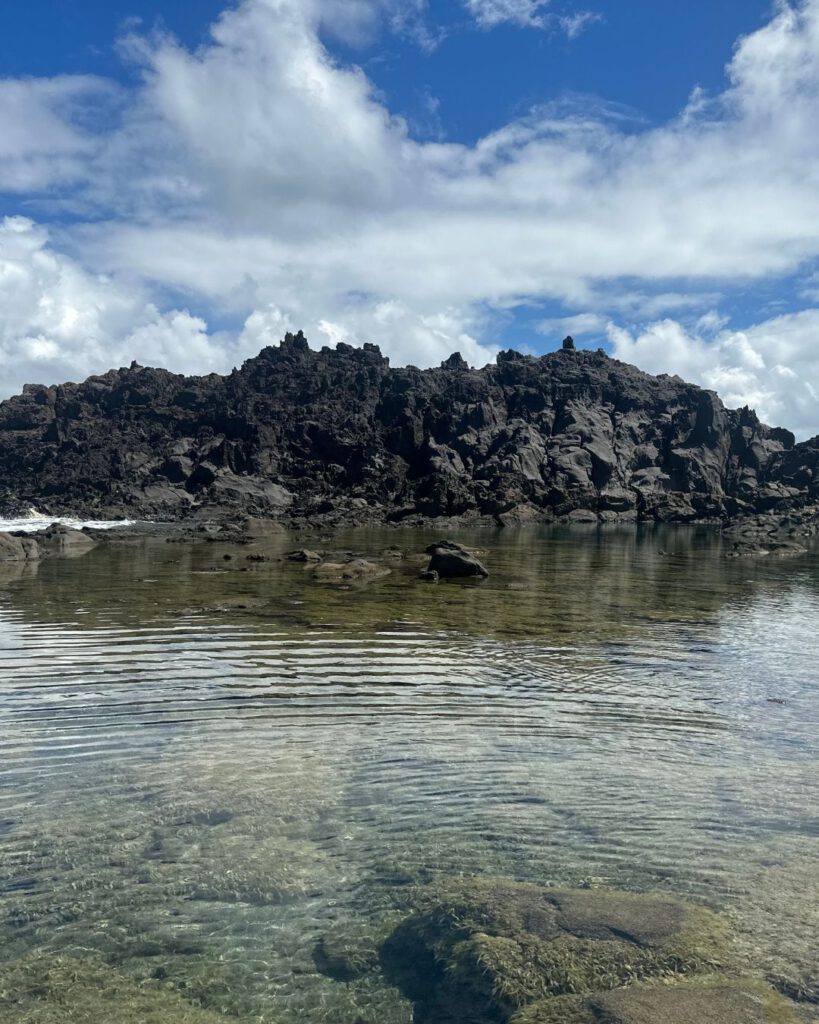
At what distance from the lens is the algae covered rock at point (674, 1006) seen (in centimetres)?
541

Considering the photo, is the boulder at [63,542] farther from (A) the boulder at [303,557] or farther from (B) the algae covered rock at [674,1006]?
(B) the algae covered rock at [674,1006]

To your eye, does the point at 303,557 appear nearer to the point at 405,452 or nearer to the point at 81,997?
the point at 81,997

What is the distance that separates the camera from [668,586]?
119 feet

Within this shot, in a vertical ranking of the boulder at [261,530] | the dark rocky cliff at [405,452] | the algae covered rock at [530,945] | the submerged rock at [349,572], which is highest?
the dark rocky cliff at [405,452]

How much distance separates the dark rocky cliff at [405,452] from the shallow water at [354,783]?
308ft

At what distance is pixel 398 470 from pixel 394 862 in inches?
5950

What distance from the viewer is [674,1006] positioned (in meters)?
5.53

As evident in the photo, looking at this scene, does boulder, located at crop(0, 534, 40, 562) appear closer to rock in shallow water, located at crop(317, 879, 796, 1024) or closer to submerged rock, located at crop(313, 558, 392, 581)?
submerged rock, located at crop(313, 558, 392, 581)

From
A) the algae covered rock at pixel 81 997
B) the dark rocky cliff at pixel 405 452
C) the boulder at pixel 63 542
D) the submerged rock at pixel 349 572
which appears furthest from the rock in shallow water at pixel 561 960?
the dark rocky cliff at pixel 405 452

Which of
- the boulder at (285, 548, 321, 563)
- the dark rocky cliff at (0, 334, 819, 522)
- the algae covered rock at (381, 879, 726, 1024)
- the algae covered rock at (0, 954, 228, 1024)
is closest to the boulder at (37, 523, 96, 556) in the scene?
the boulder at (285, 548, 321, 563)

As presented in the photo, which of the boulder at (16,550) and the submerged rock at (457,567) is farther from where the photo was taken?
the boulder at (16,550)

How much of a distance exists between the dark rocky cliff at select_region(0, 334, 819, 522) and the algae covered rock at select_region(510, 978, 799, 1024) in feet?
350

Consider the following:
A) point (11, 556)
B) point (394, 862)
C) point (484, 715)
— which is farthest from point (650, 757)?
point (11, 556)

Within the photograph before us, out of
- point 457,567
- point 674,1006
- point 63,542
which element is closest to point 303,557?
point 457,567
